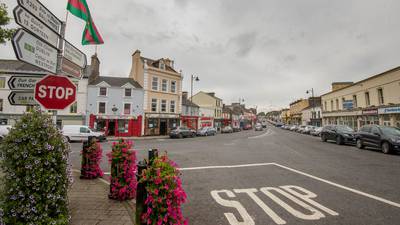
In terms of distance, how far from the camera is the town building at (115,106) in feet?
84.8

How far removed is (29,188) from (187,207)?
2627mm

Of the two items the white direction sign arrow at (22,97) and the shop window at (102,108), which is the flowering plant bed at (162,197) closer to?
the white direction sign arrow at (22,97)

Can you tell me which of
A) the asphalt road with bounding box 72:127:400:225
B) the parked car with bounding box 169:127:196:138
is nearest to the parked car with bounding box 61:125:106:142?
the parked car with bounding box 169:127:196:138

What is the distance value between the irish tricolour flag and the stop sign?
1964 mm

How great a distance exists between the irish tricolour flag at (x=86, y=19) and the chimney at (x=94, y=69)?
86.9 ft

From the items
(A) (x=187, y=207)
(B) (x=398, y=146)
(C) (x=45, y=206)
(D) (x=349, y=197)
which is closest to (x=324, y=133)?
(B) (x=398, y=146)

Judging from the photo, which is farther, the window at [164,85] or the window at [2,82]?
the window at [164,85]

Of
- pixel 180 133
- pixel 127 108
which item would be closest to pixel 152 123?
pixel 127 108

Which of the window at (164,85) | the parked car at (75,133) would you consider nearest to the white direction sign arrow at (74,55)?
the parked car at (75,133)

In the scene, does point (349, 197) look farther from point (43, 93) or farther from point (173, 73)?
point (173, 73)

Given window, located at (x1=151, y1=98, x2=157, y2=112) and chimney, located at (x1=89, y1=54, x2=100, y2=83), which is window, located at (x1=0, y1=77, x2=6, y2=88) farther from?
window, located at (x1=151, y1=98, x2=157, y2=112)

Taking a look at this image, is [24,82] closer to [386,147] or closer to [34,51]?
[34,51]

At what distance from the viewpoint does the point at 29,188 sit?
2.47 meters

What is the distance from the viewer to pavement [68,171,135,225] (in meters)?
3.16
